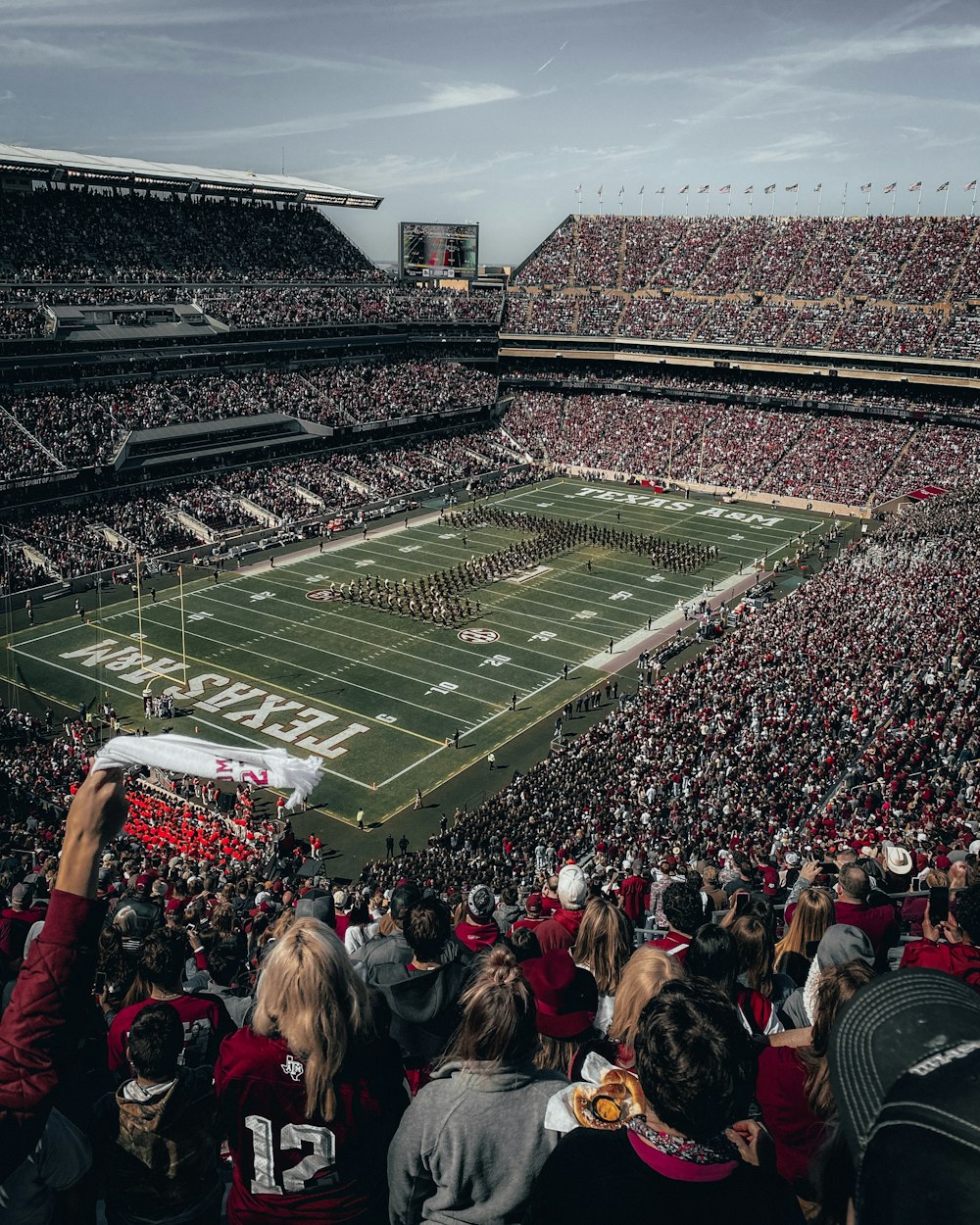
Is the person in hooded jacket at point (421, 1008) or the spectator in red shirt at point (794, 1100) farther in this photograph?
the person in hooded jacket at point (421, 1008)

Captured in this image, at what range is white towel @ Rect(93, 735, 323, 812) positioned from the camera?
3.92m

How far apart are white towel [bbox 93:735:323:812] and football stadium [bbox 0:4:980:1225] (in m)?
0.03

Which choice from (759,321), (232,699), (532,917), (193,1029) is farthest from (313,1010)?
(759,321)

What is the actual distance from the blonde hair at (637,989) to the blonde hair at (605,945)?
1.51 metres

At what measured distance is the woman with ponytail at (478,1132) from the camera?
8.76 feet

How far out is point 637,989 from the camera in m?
3.60

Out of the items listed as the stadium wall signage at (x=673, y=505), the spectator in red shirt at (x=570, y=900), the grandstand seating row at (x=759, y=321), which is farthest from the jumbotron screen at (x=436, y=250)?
the spectator in red shirt at (x=570, y=900)

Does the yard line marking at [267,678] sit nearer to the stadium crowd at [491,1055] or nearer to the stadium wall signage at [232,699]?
the stadium wall signage at [232,699]

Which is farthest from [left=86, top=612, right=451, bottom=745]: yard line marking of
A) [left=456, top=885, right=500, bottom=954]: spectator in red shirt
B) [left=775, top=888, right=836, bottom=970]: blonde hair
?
[left=775, top=888, right=836, bottom=970]: blonde hair

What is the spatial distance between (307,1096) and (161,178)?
65.1 meters

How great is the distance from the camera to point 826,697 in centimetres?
2155

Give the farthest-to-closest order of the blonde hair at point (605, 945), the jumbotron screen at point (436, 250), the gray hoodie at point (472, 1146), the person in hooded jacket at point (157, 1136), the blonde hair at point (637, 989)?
the jumbotron screen at point (436, 250)
the blonde hair at point (605, 945)
the blonde hair at point (637, 989)
the person in hooded jacket at point (157, 1136)
the gray hoodie at point (472, 1146)

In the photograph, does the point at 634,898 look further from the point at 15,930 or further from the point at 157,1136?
the point at 157,1136

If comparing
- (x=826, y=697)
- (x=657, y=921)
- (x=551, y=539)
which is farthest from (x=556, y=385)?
(x=657, y=921)
